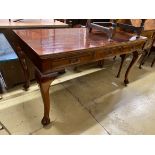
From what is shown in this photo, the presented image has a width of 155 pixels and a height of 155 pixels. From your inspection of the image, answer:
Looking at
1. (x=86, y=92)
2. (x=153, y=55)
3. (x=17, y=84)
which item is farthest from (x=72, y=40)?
(x=153, y=55)

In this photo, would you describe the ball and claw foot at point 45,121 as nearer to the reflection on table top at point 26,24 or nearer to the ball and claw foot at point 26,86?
the ball and claw foot at point 26,86

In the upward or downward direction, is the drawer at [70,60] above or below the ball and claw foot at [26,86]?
above

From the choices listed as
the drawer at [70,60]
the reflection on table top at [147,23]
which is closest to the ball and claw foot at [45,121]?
the drawer at [70,60]

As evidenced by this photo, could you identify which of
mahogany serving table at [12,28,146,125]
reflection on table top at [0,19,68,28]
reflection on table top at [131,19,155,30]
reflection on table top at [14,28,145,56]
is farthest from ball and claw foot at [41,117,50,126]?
reflection on table top at [131,19,155,30]

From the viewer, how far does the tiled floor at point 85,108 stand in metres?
1.50

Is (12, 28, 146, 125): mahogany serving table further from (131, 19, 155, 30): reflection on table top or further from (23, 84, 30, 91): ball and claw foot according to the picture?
(131, 19, 155, 30): reflection on table top

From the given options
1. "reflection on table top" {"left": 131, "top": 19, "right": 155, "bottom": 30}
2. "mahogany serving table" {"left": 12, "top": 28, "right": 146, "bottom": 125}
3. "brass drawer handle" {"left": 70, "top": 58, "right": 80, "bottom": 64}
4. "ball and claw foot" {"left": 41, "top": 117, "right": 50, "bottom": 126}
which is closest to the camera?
"mahogany serving table" {"left": 12, "top": 28, "right": 146, "bottom": 125}

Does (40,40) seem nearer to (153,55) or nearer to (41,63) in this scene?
(41,63)

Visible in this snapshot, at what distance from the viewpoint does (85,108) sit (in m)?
1.78

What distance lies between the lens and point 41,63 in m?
1.11

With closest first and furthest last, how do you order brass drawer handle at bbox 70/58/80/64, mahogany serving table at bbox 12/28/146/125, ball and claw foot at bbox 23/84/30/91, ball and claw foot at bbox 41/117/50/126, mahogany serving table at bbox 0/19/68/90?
mahogany serving table at bbox 12/28/146/125, brass drawer handle at bbox 70/58/80/64, ball and claw foot at bbox 41/117/50/126, mahogany serving table at bbox 0/19/68/90, ball and claw foot at bbox 23/84/30/91

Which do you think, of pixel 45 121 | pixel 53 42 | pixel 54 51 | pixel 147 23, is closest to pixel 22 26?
pixel 53 42

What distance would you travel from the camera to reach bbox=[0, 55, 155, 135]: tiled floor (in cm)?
150

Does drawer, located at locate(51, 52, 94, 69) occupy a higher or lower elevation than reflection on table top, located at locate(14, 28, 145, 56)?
lower
